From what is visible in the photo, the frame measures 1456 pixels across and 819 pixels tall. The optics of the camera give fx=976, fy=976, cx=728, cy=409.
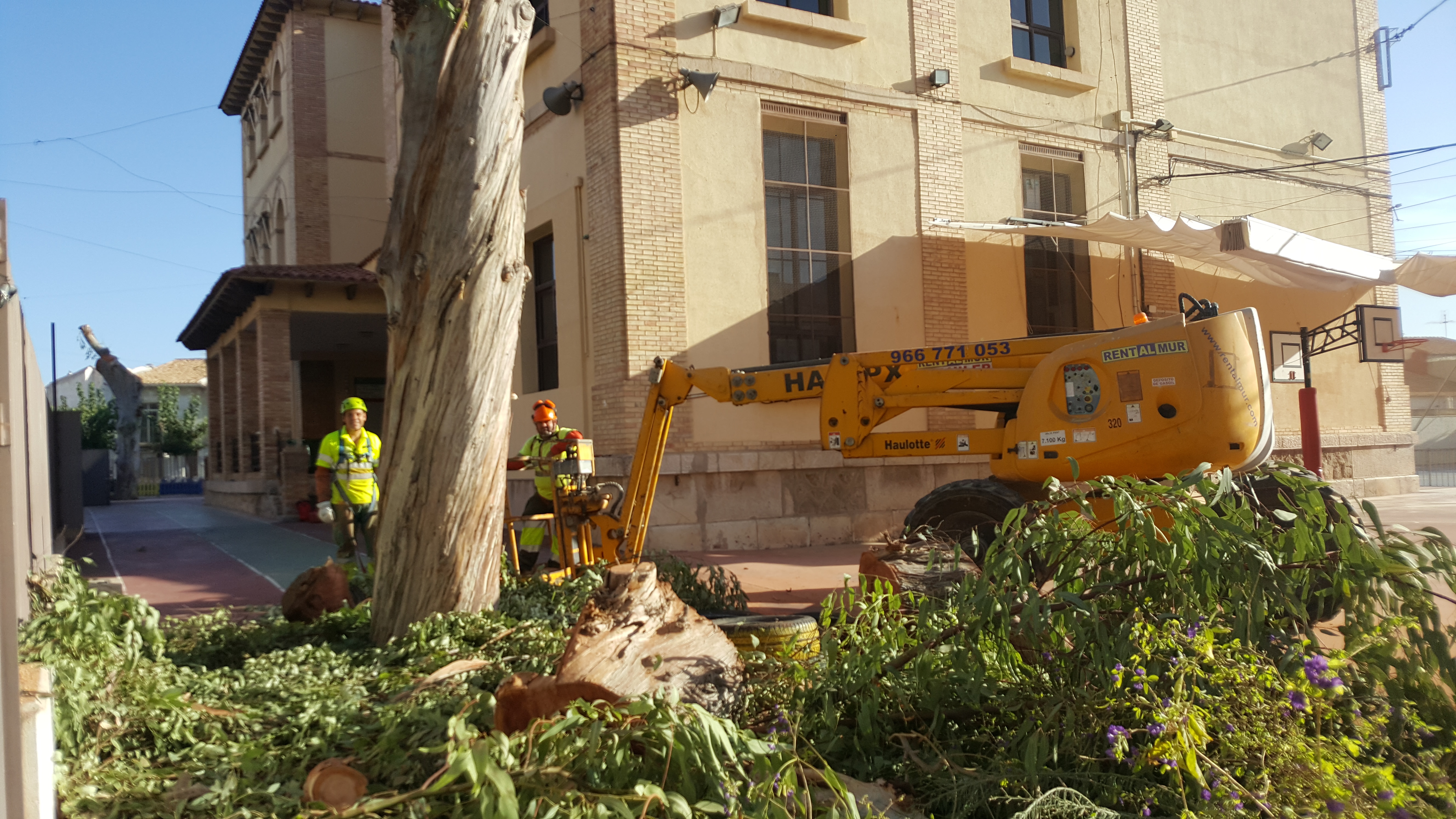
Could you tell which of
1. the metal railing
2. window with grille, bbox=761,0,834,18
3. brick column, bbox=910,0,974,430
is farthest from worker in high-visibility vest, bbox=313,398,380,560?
the metal railing

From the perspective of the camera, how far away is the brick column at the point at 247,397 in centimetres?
2091

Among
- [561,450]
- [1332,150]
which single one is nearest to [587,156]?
[561,450]

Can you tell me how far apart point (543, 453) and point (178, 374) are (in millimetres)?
54324

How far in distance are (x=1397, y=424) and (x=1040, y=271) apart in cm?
907

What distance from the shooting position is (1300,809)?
285 cm

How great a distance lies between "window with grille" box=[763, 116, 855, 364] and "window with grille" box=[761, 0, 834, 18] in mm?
1636

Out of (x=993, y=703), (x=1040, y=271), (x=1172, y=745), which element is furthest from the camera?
(x=1040, y=271)

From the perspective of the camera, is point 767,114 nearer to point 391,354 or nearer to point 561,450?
point 561,450

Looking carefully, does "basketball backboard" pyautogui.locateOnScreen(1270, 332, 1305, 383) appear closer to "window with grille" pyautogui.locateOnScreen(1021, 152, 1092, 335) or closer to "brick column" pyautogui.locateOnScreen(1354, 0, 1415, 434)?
"brick column" pyautogui.locateOnScreen(1354, 0, 1415, 434)

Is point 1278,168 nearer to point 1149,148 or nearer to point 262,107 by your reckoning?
point 1149,148

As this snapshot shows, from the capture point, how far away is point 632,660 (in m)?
3.50

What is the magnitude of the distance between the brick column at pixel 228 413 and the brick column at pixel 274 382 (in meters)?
4.80

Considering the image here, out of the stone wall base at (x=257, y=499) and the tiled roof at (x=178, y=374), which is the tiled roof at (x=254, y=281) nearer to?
the stone wall base at (x=257, y=499)

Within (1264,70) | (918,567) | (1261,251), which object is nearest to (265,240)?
(1261,251)
